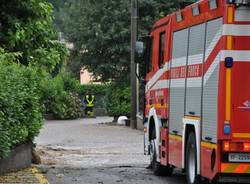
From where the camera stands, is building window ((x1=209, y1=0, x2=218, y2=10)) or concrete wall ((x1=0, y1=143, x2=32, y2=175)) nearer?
building window ((x1=209, y1=0, x2=218, y2=10))

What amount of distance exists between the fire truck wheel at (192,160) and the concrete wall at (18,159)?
383 centimetres

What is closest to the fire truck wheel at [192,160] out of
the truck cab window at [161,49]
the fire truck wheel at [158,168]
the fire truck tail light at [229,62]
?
the fire truck tail light at [229,62]

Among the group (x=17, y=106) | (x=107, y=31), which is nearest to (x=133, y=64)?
(x=107, y=31)

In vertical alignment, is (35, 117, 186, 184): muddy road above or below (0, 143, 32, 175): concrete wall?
below

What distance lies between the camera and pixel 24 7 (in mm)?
17625

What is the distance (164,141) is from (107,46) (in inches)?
903

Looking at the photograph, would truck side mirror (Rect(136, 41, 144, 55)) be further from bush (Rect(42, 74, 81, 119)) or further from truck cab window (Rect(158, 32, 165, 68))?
bush (Rect(42, 74, 81, 119))

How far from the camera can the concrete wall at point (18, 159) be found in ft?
46.5

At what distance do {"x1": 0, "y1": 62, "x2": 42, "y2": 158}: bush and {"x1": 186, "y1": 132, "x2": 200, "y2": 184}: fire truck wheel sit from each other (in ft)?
10.5

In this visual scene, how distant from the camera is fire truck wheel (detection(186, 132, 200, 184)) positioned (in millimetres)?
11836

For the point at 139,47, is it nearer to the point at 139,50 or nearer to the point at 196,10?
the point at 139,50

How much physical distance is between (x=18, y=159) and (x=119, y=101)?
2218cm

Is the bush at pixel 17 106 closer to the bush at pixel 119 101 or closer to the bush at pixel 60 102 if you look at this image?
the bush at pixel 119 101

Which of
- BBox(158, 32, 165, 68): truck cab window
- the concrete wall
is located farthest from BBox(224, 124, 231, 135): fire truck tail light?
the concrete wall
